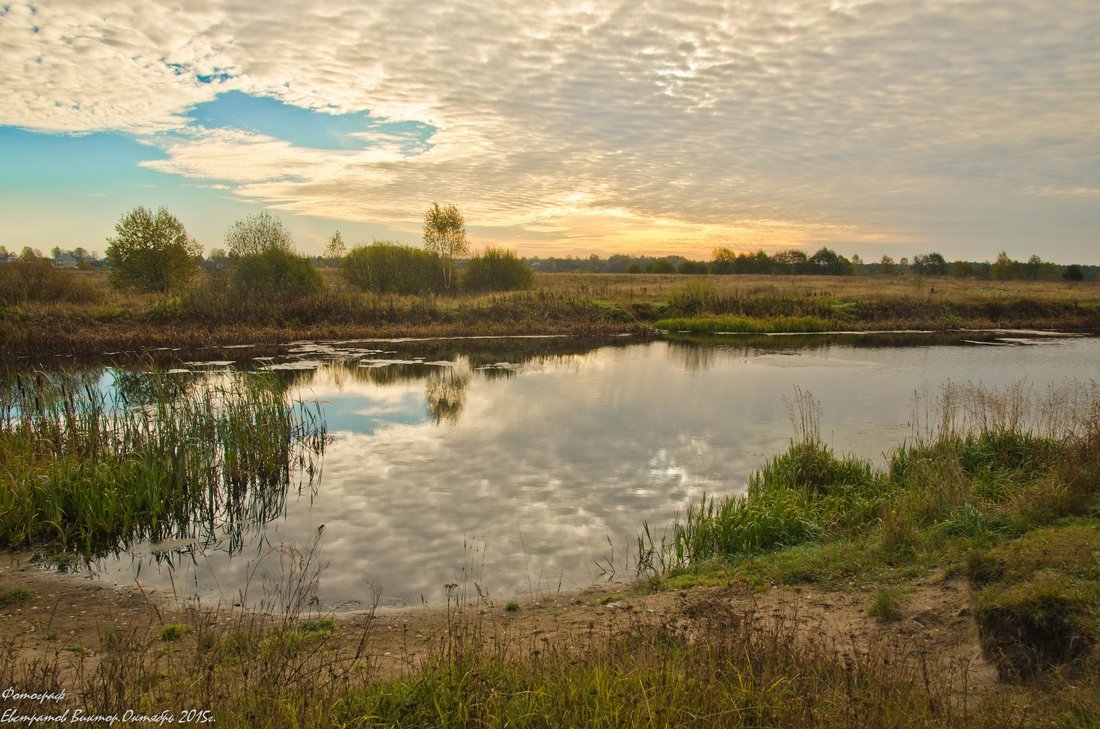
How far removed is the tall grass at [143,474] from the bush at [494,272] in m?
39.7

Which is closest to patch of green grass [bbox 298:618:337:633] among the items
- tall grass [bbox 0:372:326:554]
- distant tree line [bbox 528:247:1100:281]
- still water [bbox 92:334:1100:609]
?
still water [bbox 92:334:1100:609]

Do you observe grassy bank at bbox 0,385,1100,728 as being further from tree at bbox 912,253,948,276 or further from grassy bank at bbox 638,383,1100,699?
tree at bbox 912,253,948,276

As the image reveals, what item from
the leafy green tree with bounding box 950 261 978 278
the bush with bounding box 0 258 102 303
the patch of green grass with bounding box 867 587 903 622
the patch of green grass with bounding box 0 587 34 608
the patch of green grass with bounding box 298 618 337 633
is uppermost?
the leafy green tree with bounding box 950 261 978 278

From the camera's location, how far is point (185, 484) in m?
10.3

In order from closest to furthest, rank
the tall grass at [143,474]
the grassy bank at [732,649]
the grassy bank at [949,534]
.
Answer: the grassy bank at [732,649], the grassy bank at [949,534], the tall grass at [143,474]

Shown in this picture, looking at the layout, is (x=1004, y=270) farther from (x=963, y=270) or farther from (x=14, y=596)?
(x=14, y=596)

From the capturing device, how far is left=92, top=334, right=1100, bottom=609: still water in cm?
830

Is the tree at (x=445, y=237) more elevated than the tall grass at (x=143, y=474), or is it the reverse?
the tree at (x=445, y=237)

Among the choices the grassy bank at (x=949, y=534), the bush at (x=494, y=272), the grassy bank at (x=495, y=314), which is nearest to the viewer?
the grassy bank at (x=949, y=534)

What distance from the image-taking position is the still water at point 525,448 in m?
8.30

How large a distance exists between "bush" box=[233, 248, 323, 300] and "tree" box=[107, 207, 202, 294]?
475cm

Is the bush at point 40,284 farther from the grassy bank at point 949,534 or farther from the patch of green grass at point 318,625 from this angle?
the grassy bank at point 949,534

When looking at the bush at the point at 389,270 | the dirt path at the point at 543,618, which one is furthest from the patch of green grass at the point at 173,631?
the bush at the point at 389,270

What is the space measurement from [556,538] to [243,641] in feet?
15.0
